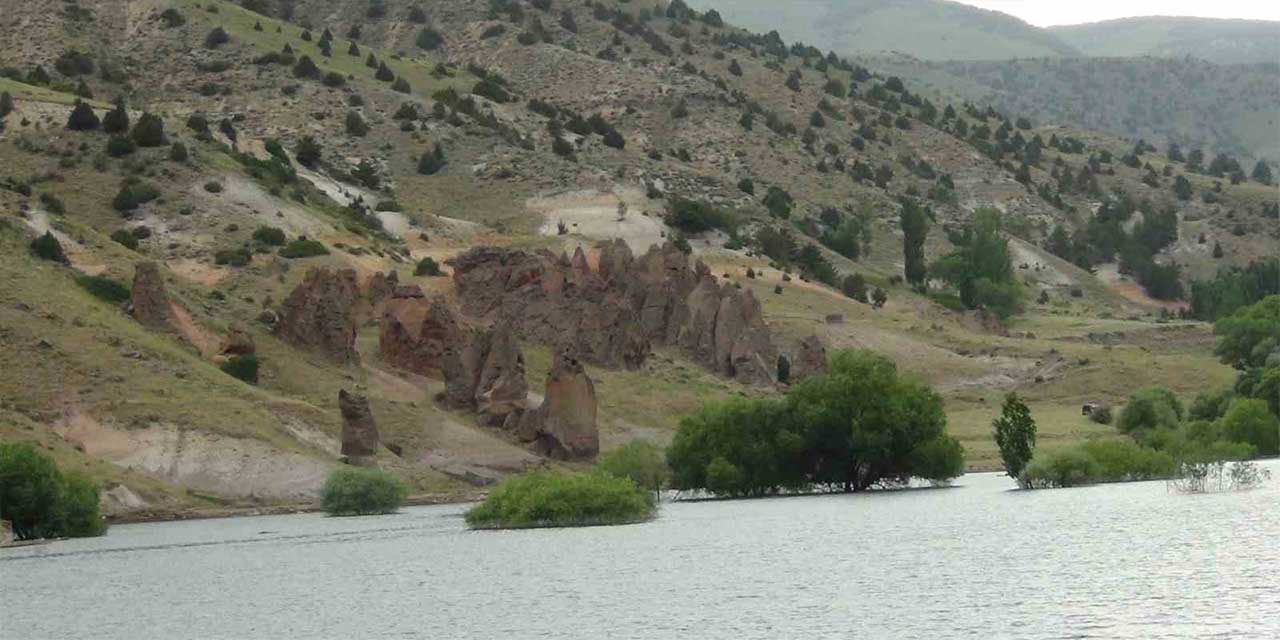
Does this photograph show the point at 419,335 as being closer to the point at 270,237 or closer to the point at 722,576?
the point at 270,237

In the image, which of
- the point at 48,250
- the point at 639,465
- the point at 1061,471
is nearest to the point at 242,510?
the point at 639,465

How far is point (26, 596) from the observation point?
7412 centimetres

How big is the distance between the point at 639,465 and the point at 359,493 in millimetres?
14348

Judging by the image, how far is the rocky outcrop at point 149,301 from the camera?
12688 cm

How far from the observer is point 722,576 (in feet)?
233

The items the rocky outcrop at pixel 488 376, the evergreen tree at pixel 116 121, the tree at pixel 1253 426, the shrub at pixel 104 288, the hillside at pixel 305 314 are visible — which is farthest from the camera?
the evergreen tree at pixel 116 121

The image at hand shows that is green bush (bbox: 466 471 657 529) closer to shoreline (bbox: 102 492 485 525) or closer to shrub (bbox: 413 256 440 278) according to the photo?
shoreline (bbox: 102 492 485 525)

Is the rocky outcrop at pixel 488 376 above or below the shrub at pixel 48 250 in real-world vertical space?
below

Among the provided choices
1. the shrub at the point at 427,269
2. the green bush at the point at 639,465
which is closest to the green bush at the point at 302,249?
the shrub at the point at 427,269

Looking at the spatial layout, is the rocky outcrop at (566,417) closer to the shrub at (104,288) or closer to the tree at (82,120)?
the shrub at (104,288)

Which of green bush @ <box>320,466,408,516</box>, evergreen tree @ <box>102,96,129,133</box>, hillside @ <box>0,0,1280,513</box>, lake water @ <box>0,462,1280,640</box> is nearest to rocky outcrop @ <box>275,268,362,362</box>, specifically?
hillside @ <box>0,0,1280,513</box>

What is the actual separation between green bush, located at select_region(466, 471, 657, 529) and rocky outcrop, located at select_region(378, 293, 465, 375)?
1396 inches

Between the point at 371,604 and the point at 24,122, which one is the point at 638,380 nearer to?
the point at 24,122

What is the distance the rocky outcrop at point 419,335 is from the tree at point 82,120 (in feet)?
164
